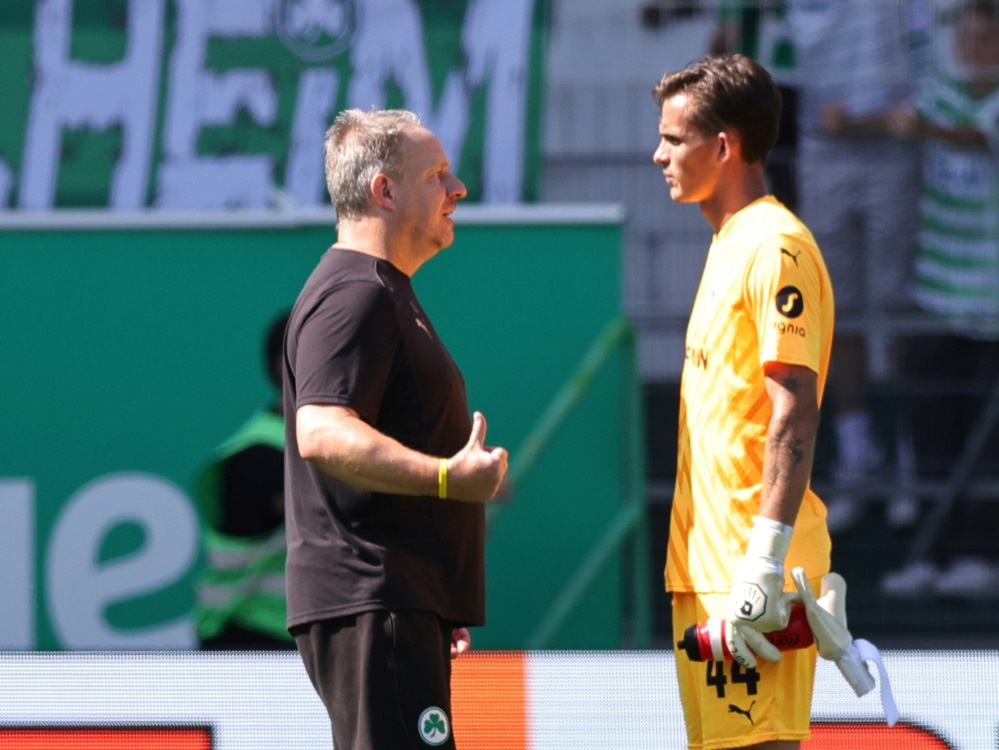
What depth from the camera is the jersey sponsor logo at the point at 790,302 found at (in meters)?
3.36

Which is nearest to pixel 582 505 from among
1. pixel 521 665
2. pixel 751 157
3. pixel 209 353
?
pixel 209 353

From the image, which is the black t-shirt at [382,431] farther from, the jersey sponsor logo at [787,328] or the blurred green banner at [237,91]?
the blurred green banner at [237,91]

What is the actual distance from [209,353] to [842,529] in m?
2.86

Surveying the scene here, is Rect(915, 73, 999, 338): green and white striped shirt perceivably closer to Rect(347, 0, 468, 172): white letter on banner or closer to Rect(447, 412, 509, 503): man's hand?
Rect(347, 0, 468, 172): white letter on banner

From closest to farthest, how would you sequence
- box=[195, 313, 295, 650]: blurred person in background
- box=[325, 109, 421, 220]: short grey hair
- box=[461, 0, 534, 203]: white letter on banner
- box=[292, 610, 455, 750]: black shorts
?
box=[292, 610, 455, 750]: black shorts < box=[325, 109, 421, 220]: short grey hair < box=[195, 313, 295, 650]: blurred person in background < box=[461, 0, 534, 203]: white letter on banner

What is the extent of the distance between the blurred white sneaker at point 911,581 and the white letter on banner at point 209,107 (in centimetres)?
319

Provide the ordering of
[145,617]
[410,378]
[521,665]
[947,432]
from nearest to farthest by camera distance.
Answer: [410,378], [521,665], [145,617], [947,432]

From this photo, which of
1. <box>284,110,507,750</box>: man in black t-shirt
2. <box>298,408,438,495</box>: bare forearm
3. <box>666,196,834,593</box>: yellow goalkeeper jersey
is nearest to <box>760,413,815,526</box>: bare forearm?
<box>666,196,834,593</box>: yellow goalkeeper jersey

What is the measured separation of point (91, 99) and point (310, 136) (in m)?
0.99

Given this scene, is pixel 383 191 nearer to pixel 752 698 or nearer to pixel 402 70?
pixel 752 698

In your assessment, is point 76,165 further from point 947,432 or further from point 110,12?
point 947,432

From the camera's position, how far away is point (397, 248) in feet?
11.0

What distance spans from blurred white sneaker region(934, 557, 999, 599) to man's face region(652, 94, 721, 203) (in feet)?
13.6

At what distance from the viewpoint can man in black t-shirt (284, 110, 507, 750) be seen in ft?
10.2
